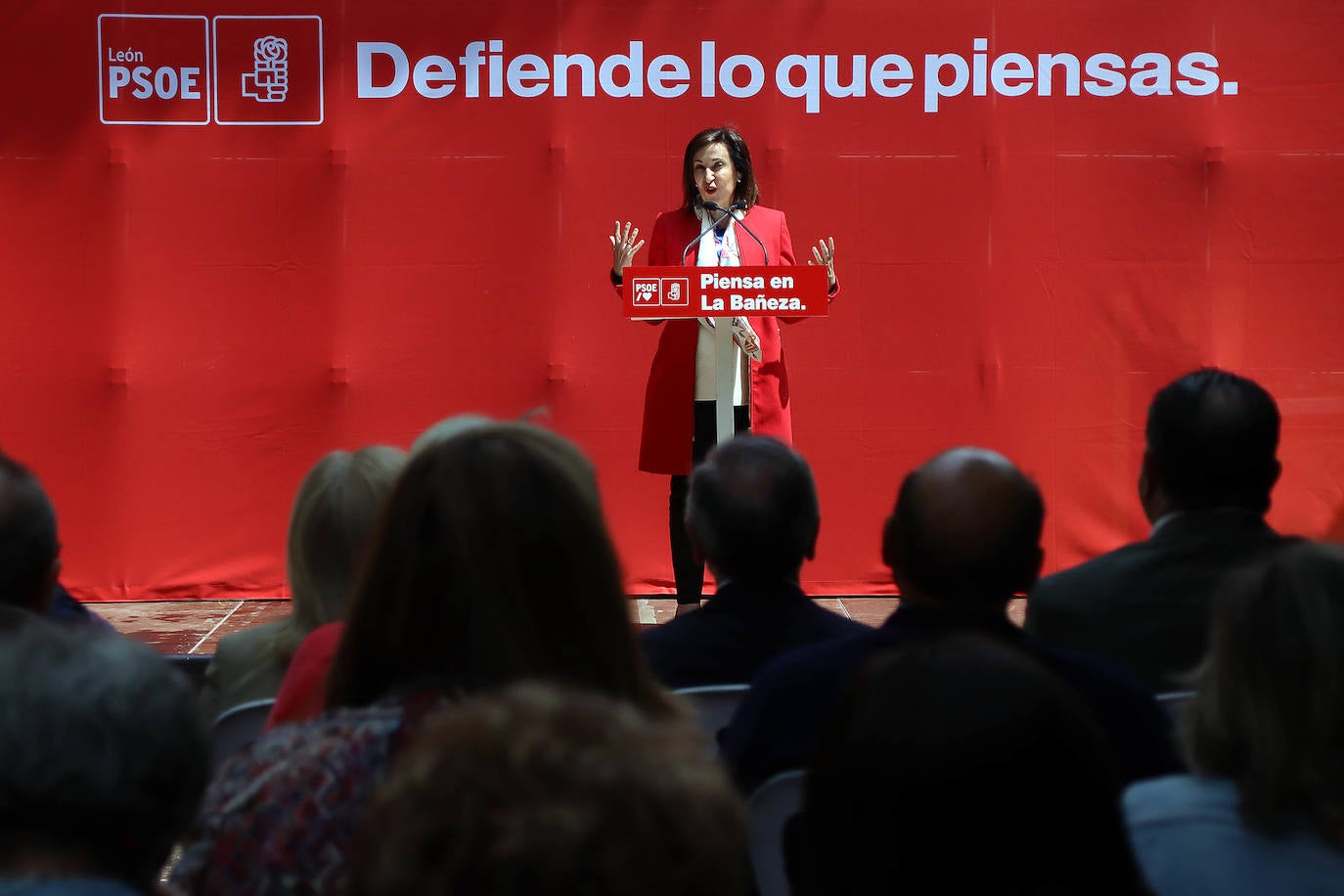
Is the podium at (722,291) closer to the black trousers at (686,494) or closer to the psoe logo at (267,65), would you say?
the black trousers at (686,494)

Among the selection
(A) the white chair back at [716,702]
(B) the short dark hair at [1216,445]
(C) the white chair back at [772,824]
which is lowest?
(C) the white chair back at [772,824]

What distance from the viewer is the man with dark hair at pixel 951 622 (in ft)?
5.05

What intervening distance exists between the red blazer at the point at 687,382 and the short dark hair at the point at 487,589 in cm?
284

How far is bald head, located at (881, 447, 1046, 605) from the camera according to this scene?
1.70 metres

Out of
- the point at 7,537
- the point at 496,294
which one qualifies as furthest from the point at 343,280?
the point at 7,537

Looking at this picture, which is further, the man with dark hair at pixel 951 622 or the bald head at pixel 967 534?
the bald head at pixel 967 534

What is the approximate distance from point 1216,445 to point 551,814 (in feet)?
5.38

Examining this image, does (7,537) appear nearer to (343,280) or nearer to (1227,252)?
(343,280)

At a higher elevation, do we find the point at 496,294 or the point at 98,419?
the point at 496,294

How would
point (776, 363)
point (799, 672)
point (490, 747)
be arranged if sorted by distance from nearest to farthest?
point (490, 747) < point (799, 672) < point (776, 363)

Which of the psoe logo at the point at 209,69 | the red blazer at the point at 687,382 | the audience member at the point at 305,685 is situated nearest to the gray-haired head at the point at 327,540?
the audience member at the point at 305,685

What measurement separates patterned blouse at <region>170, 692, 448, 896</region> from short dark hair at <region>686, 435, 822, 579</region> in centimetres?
92

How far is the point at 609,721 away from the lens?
710mm

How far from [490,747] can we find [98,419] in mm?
4585
